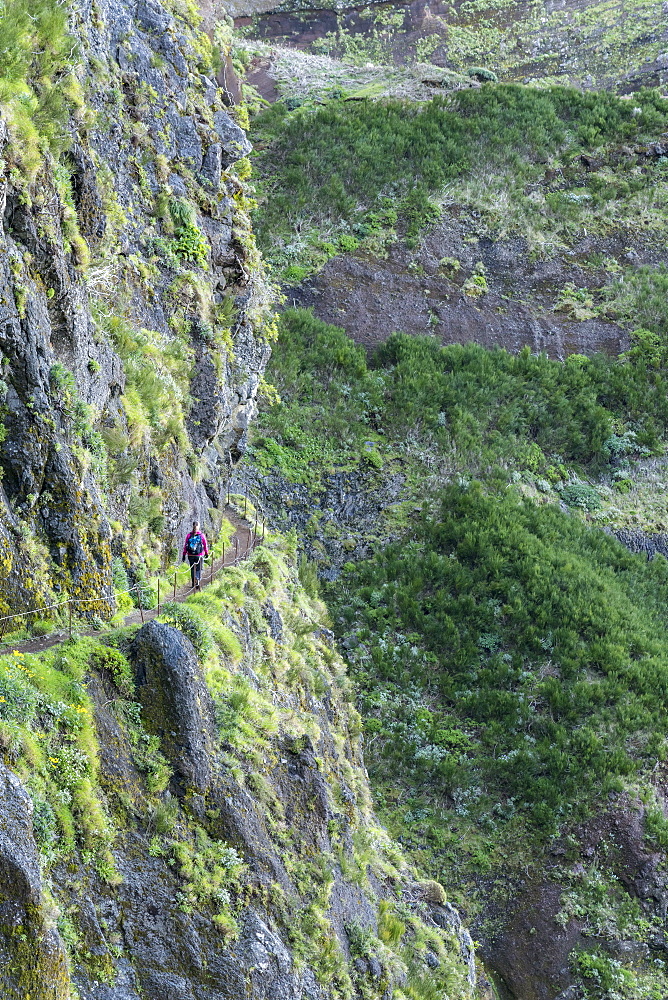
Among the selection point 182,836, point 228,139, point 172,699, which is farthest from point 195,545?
point 228,139

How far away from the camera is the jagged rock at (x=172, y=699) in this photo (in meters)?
8.88

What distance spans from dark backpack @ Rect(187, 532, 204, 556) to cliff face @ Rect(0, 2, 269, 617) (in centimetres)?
50

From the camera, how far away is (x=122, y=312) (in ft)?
43.7

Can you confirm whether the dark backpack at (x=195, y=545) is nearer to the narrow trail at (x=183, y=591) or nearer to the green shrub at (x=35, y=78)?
the narrow trail at (x=183, y=591)

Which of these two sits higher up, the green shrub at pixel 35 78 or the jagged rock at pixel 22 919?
the green shrub at pixel 35 78

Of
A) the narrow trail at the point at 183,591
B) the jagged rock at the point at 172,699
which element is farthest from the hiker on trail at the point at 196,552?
the jagged rock at the point at 172,699

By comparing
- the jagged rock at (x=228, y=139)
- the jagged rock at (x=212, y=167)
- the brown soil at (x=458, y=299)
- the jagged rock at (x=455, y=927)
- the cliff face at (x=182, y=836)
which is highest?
the jagged rock at (x=228, y=139)

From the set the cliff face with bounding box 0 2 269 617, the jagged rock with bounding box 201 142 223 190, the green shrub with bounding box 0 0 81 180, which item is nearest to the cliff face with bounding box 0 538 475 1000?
the cliff face with bounding box 0 2 269 617

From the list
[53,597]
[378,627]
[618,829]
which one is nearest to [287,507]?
[378,627]

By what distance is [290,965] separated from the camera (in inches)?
352

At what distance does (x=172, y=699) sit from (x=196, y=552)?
341cm

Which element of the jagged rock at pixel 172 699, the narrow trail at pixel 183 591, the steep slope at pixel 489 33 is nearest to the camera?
the narrow trail at pixel 183 591

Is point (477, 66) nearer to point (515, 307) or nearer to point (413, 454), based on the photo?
point (515, 307)

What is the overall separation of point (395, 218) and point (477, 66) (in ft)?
56.8
